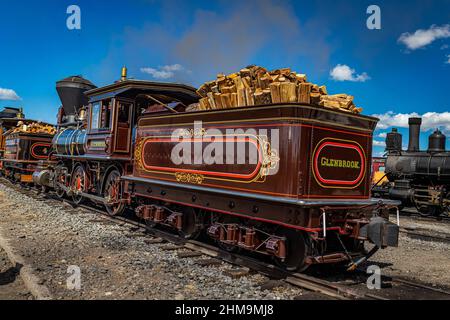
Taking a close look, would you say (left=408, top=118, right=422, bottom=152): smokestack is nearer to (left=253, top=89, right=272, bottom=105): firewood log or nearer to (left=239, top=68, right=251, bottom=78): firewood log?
(left=239, top=68, right=251, bottom=78): firewood log

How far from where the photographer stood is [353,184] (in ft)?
20.1

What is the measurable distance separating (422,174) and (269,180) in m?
12.1

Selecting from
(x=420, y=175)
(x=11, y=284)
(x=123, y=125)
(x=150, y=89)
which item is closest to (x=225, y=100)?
(x=150, y=89)

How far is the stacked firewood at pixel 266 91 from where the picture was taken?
5.50 m

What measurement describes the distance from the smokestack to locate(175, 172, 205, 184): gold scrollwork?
12781 millimetres

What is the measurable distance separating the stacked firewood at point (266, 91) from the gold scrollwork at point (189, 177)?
47.4 inches

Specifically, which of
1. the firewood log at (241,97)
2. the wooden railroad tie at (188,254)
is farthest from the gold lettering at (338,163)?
the wooden railroad tie at (188,254)

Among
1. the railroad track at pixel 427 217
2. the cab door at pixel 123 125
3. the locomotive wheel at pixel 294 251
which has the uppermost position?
the cab door at pixel 123 125

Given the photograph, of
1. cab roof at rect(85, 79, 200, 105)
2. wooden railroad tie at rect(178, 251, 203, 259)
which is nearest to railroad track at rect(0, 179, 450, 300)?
wooden railroad tie at rect(178, 251, 203, 259)

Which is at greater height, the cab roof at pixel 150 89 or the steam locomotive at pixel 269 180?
the cab roof at pixel 150 89

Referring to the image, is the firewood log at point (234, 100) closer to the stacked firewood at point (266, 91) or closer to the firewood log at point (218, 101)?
the stacked firewood at point (266, 91)

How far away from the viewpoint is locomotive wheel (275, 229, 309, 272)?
5.56 metres

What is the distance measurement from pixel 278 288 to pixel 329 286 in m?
0.65
